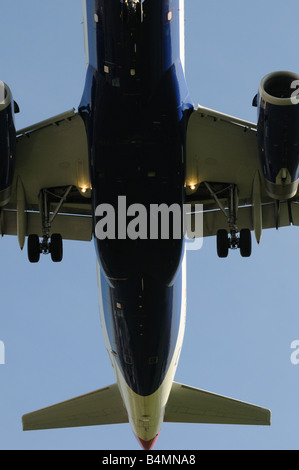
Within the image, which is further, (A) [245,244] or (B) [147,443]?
(B) [147,443]

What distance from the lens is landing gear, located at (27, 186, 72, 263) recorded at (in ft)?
78.1

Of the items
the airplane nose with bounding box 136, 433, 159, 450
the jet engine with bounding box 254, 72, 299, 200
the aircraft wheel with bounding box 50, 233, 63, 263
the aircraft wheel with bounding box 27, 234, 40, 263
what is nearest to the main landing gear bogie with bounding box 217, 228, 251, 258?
the jet engine with bounding box 254, 72, 299, 200

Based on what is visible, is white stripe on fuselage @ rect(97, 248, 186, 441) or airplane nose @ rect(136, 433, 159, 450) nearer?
white stripe on fuselage @ rect(97, 248, 186, 441)

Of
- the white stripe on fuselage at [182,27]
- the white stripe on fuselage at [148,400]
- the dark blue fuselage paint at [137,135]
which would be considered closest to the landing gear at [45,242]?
the white stripe on fuselage at [148,400]

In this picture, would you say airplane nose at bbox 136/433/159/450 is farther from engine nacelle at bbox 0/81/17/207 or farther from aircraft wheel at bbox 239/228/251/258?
engine nacelle at bbox 0/81/17/207

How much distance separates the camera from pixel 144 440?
27.0 metres

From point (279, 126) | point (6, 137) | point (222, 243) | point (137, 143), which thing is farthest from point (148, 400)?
point (279, 126)

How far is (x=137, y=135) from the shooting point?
64.6 feet

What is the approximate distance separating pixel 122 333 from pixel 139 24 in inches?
328

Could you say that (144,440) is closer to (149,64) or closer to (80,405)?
(80,405)

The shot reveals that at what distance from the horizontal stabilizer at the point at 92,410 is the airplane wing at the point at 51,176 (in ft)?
18.3

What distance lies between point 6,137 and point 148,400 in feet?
29.6

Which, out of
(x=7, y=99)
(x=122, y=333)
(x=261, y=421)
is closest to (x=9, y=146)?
(x=7, y=99)

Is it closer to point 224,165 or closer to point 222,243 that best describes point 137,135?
point 224,165
